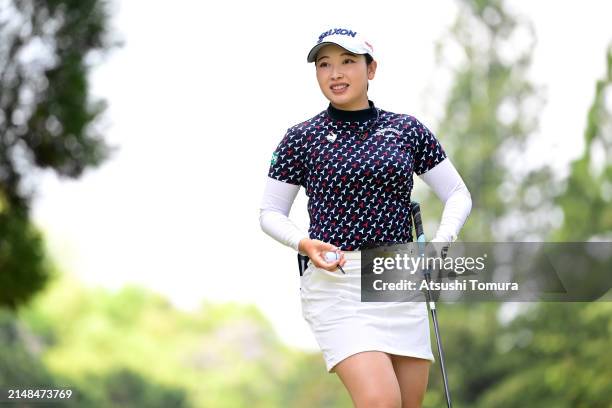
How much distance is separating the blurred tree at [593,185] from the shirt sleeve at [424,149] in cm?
1795

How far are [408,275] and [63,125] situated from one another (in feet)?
49.0

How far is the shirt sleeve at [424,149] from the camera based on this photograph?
3732 mm

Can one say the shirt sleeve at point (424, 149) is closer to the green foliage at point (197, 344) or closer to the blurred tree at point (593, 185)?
the blurred tree at point (593, 185)

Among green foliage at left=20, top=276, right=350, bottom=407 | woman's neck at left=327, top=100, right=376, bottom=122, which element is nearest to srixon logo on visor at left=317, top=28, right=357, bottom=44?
woman's neck at left=327, top=100, right=376, bottom=122

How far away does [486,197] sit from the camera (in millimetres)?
23953

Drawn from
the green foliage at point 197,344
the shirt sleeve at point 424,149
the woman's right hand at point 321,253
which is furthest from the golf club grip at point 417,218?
the green foliage at point 197,344

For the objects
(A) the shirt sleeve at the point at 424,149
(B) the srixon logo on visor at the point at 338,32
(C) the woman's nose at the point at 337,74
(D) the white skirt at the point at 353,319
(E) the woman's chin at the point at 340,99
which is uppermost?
(B) the srixon logo on visor at the point at 338,32

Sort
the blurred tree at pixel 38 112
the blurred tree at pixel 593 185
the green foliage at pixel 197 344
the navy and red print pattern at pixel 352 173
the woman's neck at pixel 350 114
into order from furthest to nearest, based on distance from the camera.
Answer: the green foliage at pixel 197 344 → the blurred tree at pixel 593 185 → the blurred tree at pixel 38 112 → the woman's neck at pixel 350 114 → the navy and red print pattern at pixel 352 173

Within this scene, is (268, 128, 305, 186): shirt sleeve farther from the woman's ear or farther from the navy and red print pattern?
the woman's ear

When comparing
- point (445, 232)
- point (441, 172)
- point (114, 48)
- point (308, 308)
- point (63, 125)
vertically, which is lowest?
point (308, 308)

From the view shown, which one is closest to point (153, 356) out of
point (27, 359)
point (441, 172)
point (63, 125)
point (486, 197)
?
point (27, 359)

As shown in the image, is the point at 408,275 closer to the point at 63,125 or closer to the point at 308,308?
the point at 308,308

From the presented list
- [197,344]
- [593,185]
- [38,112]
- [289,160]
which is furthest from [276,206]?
[197,344]

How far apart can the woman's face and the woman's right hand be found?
508 mm
